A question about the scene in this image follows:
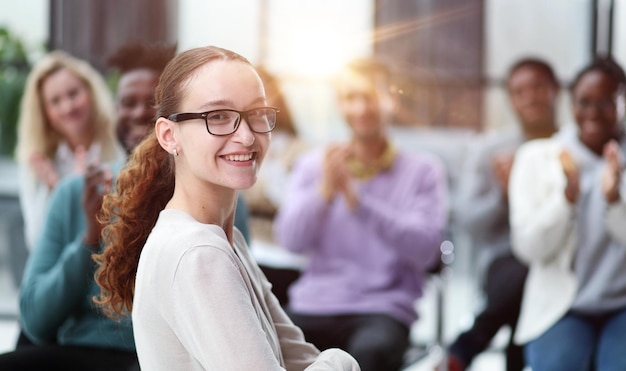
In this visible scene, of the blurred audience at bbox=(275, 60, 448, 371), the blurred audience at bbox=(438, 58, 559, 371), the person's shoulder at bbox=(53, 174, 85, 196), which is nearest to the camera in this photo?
the person's shoulder at bbox=(53, 174, 85, 196)

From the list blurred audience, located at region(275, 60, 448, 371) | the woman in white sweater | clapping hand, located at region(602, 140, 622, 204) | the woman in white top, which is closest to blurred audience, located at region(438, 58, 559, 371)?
blurred audience, located at region(275, 60, 448, 371)

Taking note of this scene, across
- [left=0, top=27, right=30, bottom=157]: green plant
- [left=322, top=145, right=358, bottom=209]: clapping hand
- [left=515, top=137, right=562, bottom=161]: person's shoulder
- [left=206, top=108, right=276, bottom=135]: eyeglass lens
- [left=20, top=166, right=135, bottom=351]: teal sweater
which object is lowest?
[left=20, top=166, right=135, bottom=351]: teal sweater

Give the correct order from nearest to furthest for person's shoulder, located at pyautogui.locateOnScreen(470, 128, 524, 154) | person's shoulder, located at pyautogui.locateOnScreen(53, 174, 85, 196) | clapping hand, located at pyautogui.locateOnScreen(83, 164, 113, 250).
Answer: clapping hand, located at pyautogui.locateOnScreen(83, 164, 113, 250) → person's shoulder, located at pyautogui.locateOnScreen(53, 174, 85, 196) → person's shoulder, located at pyautogui.locateOnScreen(470, 128, 524, 154)

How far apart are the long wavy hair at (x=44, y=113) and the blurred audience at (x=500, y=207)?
0.78 metres

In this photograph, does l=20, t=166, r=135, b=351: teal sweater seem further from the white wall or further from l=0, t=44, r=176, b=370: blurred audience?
the white wall

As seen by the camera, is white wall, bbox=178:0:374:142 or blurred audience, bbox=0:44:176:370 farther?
white wall, bbox=178:0:374:142

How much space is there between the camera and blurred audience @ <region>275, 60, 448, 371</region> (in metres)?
1.57

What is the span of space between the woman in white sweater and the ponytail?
0.78 metres

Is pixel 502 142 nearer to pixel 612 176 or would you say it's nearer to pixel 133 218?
pixel 612 176

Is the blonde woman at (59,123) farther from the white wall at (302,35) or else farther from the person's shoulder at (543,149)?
the person's shoulder at (543,149)

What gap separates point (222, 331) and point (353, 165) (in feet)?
3.52

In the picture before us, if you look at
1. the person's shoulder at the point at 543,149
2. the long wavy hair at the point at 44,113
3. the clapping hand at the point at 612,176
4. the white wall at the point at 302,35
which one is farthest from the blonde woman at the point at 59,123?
the clapping hand at the point at 612,176

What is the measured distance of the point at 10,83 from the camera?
8.02 ft

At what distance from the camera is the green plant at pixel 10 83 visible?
A: 8.07ft
